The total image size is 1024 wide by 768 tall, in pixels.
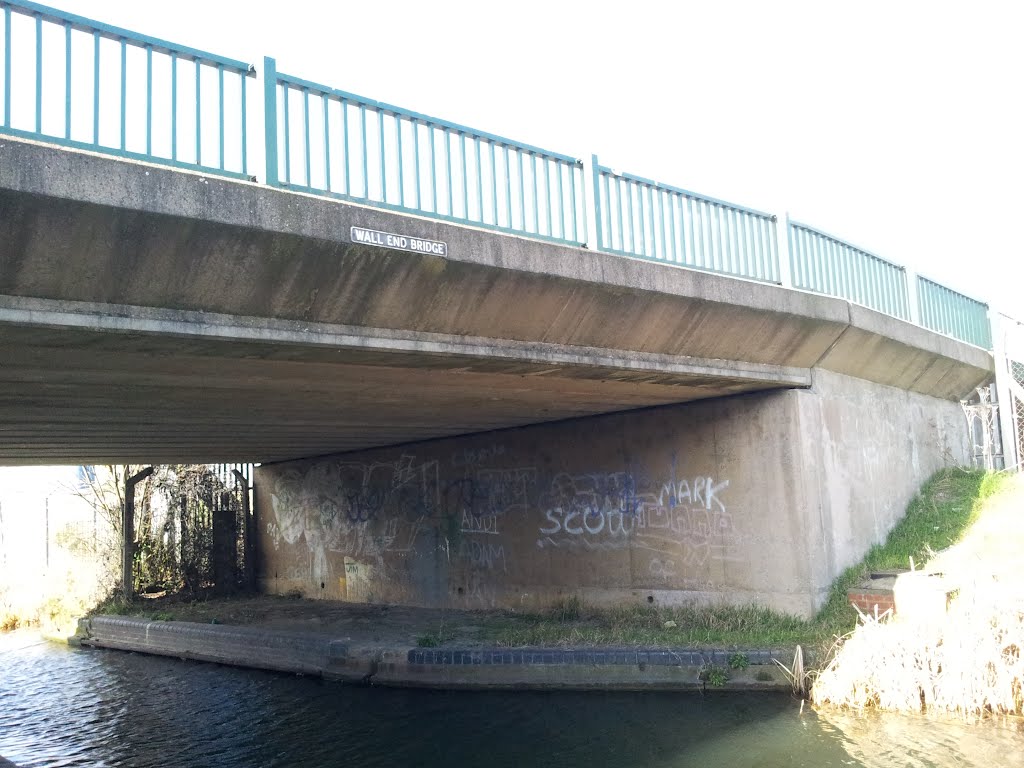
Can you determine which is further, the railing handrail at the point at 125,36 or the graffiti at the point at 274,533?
the graffiti at the point at 274,533

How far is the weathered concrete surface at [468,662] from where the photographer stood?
383 inches

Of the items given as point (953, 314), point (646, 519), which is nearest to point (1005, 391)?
point (953, 314)

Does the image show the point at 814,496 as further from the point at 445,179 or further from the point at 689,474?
the point at 445,179

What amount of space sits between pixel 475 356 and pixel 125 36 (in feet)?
11.9

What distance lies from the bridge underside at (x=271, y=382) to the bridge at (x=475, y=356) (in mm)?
45

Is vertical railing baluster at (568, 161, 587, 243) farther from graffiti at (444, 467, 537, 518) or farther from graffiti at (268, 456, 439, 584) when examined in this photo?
graffiti at (268, 456, 439, 584)

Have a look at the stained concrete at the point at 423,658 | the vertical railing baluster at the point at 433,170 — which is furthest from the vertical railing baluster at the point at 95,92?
the stained concrete at the point at 423,658

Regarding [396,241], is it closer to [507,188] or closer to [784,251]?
[507,188]

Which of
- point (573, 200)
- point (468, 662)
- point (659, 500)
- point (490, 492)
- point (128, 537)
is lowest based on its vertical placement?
point (468, 662)

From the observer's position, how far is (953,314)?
50.5 feet

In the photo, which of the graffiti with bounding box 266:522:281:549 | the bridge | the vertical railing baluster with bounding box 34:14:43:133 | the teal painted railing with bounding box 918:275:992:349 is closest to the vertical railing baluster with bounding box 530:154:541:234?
the bridge

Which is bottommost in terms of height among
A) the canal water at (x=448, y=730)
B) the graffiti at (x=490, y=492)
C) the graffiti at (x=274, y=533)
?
the canal water at (x=448, y=730)

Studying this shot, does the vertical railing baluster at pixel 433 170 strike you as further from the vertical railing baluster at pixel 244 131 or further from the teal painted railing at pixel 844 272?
the teal painted railing at pixel 844 272

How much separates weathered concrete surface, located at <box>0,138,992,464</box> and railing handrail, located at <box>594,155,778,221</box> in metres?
1.01
